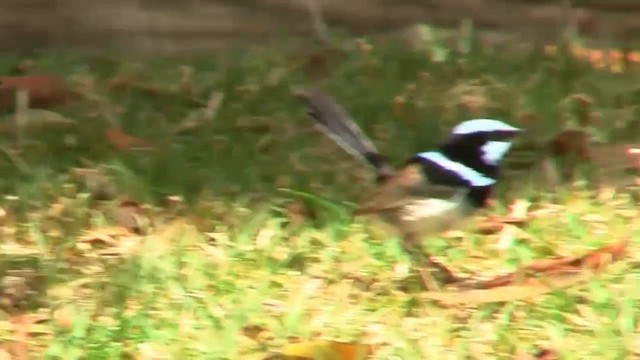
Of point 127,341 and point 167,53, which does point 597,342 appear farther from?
point 167,53

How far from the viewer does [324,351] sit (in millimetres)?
2812

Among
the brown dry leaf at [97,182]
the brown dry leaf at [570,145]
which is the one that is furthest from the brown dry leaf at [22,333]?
the brown dry leaf at [570,145]

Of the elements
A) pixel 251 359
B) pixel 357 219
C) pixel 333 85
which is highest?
pixel 333 85

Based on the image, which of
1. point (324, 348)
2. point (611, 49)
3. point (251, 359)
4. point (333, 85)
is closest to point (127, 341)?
point (251, 359)

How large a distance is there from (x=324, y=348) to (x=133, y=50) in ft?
7.92

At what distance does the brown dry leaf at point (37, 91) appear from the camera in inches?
171

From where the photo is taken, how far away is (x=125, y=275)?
3203 mm

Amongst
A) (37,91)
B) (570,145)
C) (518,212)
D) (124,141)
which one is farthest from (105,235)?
(570,145)

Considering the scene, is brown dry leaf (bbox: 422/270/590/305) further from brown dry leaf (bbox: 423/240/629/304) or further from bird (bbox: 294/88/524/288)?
bird (bbox: 294/88/524/288)

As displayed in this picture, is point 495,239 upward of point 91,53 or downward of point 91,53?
downward

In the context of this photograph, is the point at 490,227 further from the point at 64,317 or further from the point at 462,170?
the point at 64,317

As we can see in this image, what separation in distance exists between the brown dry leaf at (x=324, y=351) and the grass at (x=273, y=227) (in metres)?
0.07

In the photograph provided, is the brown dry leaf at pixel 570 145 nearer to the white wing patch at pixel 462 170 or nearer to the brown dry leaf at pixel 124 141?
the white wing patch at pixel 462 170

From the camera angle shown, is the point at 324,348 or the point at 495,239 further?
the point at 495,239
